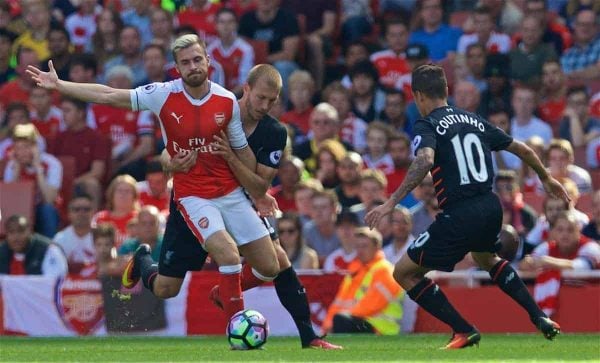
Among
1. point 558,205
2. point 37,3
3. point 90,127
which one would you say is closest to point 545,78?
point 558,205

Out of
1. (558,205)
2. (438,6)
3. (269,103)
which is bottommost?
(558,205)

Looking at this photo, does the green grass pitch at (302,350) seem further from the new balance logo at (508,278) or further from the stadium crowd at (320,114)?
the stadium crowd at (320,114)

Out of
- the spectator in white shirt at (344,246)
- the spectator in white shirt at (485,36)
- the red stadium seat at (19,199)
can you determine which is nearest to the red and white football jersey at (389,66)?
the spectator in white shirt at (485,36)

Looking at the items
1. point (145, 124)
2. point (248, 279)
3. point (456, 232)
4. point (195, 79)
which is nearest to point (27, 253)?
point (145, 124)

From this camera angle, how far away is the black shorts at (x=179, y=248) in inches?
448

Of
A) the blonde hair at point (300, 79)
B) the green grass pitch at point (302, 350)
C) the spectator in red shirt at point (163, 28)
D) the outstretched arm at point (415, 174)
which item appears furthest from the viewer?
the spectator in red shirt at point (163, 28)

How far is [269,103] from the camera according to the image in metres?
11.0

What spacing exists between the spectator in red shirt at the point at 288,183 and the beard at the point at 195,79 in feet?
19.2

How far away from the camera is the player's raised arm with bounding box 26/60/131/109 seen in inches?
417

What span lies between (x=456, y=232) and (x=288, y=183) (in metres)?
5.83

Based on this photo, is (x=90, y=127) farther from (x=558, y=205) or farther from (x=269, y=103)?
(x=269, y=103)

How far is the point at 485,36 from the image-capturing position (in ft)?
62.0

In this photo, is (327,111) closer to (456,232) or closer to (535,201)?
(535,201)

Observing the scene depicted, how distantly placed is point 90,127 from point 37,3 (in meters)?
2.60
